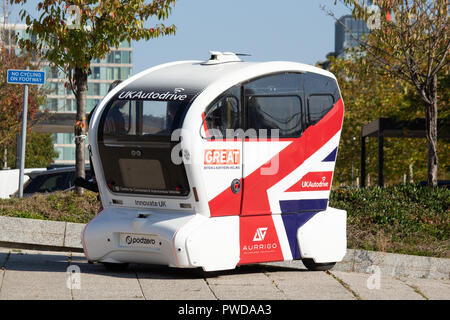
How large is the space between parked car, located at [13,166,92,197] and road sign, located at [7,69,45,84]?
3.84 m

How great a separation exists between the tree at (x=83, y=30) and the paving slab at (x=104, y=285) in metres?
5.31

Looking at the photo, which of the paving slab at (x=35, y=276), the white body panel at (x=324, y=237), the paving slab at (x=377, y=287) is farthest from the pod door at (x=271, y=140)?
the paving slab at (x=35, y=276)

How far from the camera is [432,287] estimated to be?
33.9 feet

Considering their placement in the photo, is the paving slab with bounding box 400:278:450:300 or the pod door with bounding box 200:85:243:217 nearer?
the paving slab with bounding box 400:278:450:300

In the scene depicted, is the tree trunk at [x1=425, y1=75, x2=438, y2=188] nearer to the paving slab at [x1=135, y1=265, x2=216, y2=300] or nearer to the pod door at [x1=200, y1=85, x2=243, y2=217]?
the paving slab at [x1=135, y1=265, x2=216, y2=300]

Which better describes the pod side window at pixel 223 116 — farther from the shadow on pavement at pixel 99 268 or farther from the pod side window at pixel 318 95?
the shadow on pavement at pixel 99 268

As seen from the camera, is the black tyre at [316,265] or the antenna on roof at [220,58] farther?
the black tyre at [316,265]

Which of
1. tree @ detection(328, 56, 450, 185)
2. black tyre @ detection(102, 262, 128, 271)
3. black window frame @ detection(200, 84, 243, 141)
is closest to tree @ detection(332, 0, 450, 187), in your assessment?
black window frame @ detection(200, 84, 243, 141)

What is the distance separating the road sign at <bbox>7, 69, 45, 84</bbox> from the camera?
15.7 metres

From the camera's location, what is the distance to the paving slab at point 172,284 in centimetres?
892

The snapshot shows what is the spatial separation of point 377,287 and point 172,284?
2256 mm

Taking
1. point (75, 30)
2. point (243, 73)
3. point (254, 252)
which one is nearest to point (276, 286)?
point (254, 252)

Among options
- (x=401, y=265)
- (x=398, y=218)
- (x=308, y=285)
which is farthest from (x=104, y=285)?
(x=398, y=218)

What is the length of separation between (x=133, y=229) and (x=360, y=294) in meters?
2.66
